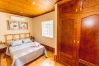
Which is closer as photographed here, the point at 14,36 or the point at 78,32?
the point at 78,32

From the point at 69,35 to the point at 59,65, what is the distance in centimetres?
121

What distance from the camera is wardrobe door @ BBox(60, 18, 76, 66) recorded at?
2193 mm

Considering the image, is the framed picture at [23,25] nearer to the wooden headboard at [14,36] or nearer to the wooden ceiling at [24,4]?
the wooden headboard at [14,36]

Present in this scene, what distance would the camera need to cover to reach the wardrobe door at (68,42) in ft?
7.19

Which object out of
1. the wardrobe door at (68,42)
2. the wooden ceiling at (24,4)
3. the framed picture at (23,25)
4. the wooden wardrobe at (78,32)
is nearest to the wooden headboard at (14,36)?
the framed picture at (23,25)

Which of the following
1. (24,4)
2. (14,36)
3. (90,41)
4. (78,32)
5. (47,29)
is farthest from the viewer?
(47,29)

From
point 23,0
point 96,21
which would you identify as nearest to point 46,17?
point 23,0

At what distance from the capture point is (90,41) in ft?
5.95

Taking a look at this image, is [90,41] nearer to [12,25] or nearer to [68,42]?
[68,42]

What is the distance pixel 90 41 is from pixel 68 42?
68 cm

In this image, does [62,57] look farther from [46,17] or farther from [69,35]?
[46,17]

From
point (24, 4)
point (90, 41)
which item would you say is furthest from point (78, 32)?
point (24, 4)

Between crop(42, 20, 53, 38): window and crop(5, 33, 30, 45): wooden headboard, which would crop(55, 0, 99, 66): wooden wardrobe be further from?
crop(5, 33, 30, 45): wooden headboard

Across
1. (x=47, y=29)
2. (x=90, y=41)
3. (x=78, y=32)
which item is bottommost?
(x=90, y=41)
